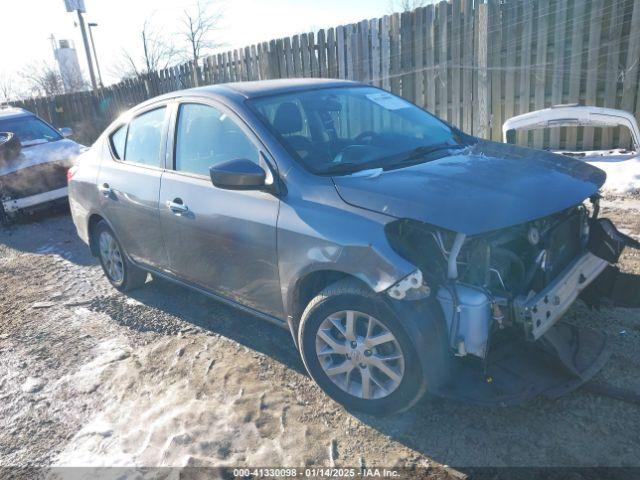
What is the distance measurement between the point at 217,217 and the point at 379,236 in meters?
1.28

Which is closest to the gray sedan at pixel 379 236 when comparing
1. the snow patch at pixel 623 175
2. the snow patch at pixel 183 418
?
the snow patch at pixel 183 418

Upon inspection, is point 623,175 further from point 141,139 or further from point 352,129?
point 141,139

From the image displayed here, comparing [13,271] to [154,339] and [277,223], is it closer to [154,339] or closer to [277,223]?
[154,339]

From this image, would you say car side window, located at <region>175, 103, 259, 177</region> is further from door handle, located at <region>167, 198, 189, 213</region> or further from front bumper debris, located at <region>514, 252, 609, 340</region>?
front bumper debris, located at <region>514, 252, 609, 340</region>

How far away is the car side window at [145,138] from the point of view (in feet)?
13.8

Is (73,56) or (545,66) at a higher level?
(73,56)

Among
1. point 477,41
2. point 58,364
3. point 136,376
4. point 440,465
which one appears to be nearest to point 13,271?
point 58,364

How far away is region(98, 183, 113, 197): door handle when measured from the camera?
4.66 meters

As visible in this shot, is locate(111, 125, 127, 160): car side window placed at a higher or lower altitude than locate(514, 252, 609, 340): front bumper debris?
higher

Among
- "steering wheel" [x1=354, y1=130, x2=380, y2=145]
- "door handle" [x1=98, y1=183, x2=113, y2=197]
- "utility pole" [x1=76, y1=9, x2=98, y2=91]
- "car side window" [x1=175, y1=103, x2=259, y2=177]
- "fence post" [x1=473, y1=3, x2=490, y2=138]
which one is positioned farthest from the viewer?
"utility pole" [x1=76, y1=9, x2=98, y2=91]

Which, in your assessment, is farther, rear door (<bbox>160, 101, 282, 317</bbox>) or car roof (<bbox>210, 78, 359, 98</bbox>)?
car roof (<bbox>210, 78, 359, 98</bbox>)

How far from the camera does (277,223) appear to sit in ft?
10.3

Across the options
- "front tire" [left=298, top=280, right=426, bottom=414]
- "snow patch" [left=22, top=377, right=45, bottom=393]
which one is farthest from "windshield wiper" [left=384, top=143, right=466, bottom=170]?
"snow patch" [left=22, top=377, right=45, bottom=393]

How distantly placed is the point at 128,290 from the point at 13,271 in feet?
6.83
